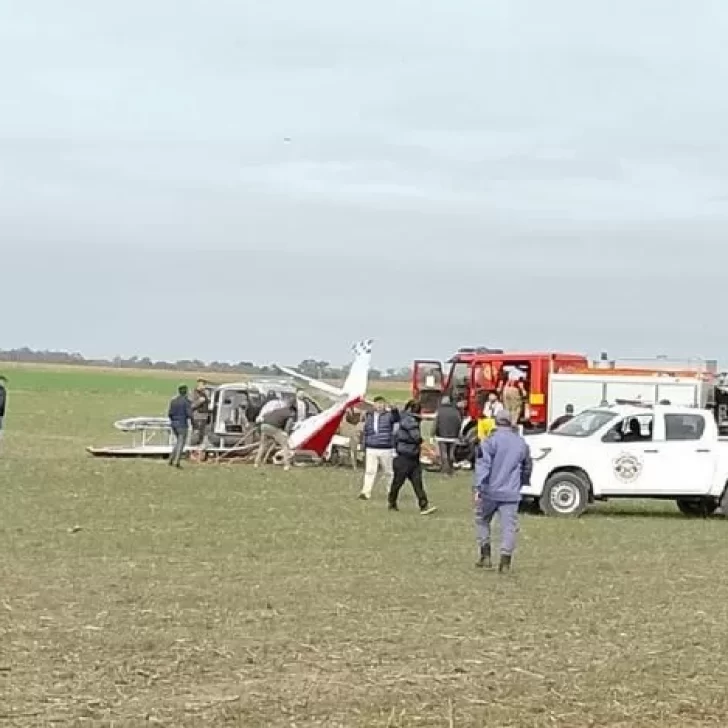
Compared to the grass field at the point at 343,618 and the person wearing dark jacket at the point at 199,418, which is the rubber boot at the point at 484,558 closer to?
the grass field at the point at 343,618

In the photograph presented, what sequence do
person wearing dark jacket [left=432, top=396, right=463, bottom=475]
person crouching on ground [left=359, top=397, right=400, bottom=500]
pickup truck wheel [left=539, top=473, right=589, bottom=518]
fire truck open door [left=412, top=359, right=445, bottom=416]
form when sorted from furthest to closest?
fire truck open door [left=412, top=359, right=445, bottom=416] → person wearing dark jacket [left=432, top=396, right=463, bottom=475] → person crouching on ground [left=359, top=397, right=400, bottom=500] → pickup truck wheel [left=539, top=473, right=589, bottom=518]

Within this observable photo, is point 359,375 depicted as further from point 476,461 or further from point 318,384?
point 476,461

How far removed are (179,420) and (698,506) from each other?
10.7 meters

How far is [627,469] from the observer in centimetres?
2244

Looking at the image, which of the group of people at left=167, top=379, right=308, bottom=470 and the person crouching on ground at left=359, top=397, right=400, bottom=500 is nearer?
the person crouching on ground at left=359, top=397, right=400, bottom=500

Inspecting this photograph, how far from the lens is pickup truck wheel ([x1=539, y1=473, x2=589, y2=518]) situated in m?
22.2

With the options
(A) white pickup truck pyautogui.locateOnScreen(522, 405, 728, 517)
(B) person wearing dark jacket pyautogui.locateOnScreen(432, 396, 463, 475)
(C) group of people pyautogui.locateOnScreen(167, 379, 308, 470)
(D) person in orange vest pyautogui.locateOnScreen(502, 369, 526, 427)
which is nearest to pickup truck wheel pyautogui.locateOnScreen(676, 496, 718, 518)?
(A) white pickup truck pyautogui.locateOnScreen(522, 405, 728, 517)

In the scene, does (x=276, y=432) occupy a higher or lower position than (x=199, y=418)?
lower

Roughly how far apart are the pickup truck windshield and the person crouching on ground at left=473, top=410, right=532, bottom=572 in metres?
7.83

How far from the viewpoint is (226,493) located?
23859mm

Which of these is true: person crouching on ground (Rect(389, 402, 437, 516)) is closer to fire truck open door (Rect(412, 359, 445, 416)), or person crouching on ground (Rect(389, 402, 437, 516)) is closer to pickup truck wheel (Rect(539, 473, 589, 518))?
pickup truck wheel (Rect(539, 473, 589, 518))

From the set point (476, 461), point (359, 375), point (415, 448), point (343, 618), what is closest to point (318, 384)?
point (359, 375)

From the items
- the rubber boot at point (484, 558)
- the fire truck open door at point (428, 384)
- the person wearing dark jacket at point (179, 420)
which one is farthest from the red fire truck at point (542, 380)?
the rubber boot at point (484, 558)

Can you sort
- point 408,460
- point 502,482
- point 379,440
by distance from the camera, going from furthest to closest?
point 379,440, point 408,460, point 502,482
